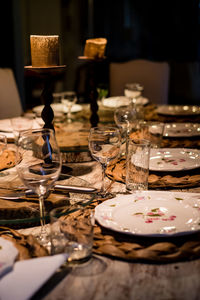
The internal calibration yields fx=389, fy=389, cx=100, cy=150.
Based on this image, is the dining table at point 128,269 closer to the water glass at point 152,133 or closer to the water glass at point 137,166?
the water glass at point 137,166

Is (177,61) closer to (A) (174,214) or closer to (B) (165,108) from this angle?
(B) (165,108)

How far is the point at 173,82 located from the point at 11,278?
570 centimetres

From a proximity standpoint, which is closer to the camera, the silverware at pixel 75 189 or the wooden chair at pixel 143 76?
the silverware at pixel 75 189

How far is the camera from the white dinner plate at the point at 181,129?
1.72 m

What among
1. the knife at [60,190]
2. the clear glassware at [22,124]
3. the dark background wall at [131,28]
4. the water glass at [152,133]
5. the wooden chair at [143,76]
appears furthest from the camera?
the dark background wall at [131,28]

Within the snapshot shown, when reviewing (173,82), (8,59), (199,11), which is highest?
(199,11)

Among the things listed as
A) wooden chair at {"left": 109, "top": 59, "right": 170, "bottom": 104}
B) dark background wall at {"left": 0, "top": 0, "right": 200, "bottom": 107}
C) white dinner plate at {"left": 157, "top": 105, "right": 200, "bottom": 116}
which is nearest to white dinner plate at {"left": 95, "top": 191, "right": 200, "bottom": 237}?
white dinner plate at {"left": 157, "top": 105, "right": 200, "bottom": 116}

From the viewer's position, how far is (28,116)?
1900 mm

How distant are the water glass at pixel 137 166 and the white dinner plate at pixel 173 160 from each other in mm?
121

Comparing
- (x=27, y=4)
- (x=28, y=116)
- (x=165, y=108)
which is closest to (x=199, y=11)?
(x=27, y=4)

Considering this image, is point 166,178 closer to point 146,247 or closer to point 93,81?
point 146,247

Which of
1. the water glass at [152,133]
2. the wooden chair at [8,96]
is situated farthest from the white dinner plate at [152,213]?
the wooden chair at [8,96]

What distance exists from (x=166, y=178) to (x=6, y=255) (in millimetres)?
600

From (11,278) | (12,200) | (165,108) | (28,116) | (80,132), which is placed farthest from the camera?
(165,108)
